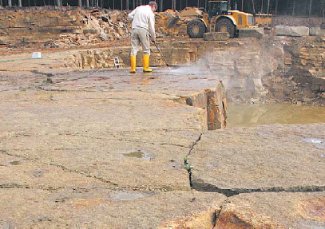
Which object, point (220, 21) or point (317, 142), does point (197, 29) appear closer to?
point (220, 21)

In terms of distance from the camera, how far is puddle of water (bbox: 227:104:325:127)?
16.2 meters

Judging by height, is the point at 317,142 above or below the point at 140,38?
below

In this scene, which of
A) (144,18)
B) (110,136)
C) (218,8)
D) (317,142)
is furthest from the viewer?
(218,8)

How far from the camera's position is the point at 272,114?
57.1ft

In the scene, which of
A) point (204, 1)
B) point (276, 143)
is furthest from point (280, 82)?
point (276, 143)

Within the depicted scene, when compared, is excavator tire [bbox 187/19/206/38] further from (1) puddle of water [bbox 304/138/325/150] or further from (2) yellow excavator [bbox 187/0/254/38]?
(1) puddle of water [bbox 304/138/325/150]

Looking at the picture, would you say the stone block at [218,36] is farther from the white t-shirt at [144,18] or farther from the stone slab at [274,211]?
the stone slab at [274,211]

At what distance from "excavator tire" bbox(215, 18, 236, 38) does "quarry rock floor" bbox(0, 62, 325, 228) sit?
47.0 ft

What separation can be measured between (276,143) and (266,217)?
54.7 inches

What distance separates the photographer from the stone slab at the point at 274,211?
2242 mm

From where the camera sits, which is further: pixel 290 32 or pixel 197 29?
pixel 290 32

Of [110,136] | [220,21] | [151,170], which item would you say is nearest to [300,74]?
[220,21]

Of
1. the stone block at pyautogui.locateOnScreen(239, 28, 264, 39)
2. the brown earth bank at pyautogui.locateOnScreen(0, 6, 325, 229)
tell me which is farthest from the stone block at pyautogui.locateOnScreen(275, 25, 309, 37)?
the brown earth bank at pyautogui.locateOnScreen(0, 6, 325, 229)

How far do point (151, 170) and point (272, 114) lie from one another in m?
15.2
